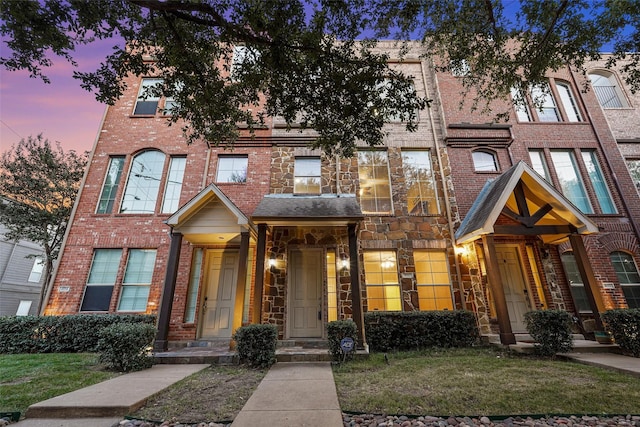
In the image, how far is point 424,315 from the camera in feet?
23.7

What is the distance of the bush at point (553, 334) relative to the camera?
587cm

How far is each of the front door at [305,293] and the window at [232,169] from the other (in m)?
3.42

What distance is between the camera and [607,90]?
38.1ft

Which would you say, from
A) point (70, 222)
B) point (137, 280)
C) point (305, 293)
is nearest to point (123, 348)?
point (137, 280)

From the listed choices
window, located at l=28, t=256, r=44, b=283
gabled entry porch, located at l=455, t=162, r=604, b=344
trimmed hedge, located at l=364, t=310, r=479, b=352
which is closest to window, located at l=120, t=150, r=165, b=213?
trimmed hedge, located at l=364, t=310, r=479, b=352

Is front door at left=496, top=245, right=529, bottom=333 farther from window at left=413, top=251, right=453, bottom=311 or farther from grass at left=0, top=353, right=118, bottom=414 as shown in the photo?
grass at left=0, top=353, right=118, bottom=414

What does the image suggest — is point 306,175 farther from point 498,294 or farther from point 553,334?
point 553,334

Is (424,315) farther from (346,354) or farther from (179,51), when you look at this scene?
(179,51)

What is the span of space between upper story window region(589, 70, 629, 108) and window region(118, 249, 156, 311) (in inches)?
730

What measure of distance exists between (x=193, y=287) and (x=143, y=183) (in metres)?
4.30

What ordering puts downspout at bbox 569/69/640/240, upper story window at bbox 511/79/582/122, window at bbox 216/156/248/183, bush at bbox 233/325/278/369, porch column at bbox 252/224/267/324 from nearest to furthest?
bush at bbox 233/325/278/369
porch column at bbox 252/224/267/324
downspout at bbox 569/69/640/240
window at bbox 216/156/248/183
upper story window at bbox 511/79/582/122

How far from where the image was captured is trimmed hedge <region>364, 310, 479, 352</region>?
7008 millimetres

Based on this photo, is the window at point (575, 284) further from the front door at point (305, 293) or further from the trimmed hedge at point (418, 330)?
the front door at point (305, 293)

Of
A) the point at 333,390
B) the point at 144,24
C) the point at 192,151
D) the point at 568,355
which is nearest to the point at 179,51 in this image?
the point at 144,24
